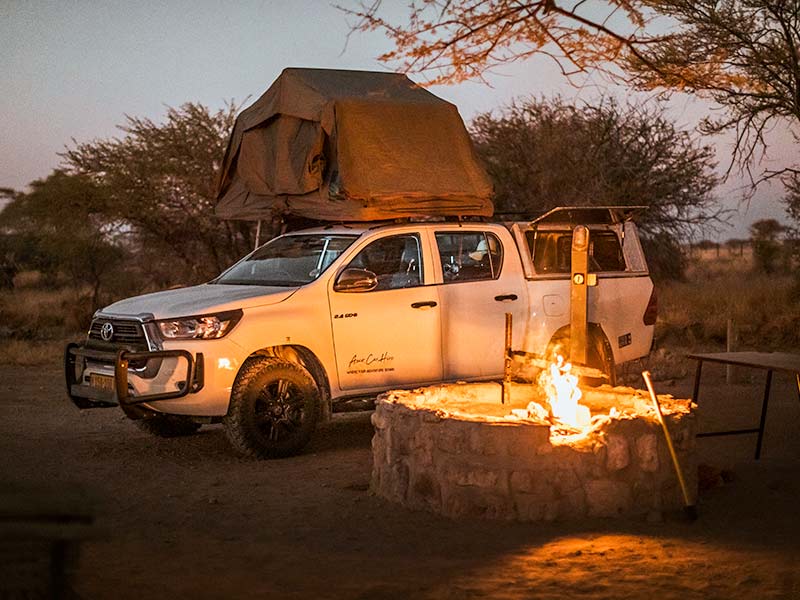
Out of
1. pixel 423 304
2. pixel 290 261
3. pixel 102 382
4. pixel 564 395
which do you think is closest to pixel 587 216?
pixel 423 304

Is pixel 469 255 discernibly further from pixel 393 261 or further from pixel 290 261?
pixel 290 261

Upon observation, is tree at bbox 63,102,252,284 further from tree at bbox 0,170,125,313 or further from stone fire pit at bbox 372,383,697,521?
stone fire pit at bbox 372,383,697,521

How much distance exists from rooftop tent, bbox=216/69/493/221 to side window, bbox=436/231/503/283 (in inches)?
15.6

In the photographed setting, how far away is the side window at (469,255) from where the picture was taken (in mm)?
10414

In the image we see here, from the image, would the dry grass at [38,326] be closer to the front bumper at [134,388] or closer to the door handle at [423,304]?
the front bumper at [134,388]

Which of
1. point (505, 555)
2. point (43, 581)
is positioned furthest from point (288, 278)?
point (43, 581)

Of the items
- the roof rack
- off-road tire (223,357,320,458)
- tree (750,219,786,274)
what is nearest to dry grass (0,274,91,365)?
off-road tire (223,357,320,458)

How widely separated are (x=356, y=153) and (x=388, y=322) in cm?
169

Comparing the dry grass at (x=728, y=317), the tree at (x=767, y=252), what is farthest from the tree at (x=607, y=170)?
the tree at (x=767, y=252)

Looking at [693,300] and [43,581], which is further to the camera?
[693,300]

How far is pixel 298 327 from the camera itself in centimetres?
945

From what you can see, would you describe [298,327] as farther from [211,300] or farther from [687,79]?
[687,79]

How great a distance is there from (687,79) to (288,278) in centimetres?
368

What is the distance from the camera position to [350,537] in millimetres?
6910
